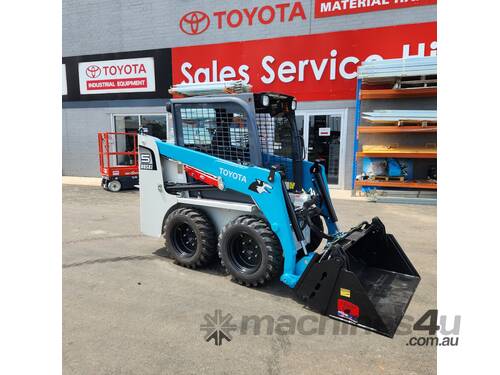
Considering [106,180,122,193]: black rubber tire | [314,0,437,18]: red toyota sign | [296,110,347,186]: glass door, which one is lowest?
[106,180,122,193]: black rubber tire

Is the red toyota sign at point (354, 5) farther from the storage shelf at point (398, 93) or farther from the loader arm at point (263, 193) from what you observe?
the loader arm at point (263, 193)

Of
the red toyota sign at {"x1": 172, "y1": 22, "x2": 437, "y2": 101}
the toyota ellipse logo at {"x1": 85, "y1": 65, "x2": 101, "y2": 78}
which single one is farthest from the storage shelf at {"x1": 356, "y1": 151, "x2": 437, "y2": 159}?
the toyota ellipse logo at {"x1": 85, "y1": 65, "x2": 101, "y2": 78}

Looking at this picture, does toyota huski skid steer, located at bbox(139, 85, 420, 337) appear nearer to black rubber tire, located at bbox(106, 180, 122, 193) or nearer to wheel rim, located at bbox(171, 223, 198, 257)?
wheel rim, located at bbox(171, 223, 198, 257)

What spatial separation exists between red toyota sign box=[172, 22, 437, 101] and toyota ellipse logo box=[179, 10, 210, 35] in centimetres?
52

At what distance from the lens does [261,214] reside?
373 cm

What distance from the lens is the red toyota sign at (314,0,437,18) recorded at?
340 inches

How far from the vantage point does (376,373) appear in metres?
2.43

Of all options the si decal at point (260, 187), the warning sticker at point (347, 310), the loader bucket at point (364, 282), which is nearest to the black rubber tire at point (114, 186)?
the si decal at point (260, 187)

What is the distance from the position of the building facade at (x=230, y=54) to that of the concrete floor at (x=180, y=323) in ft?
16.2

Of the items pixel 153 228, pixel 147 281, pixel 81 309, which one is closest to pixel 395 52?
pixel 153 228

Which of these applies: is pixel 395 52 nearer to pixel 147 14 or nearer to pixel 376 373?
pixel 147 14

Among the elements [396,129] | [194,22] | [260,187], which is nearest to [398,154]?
[396,129]

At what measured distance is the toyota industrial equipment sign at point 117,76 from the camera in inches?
440

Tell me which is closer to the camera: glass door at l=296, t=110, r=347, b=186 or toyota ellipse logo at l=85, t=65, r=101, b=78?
glass door at l=296, t=110, r=347, b=186
